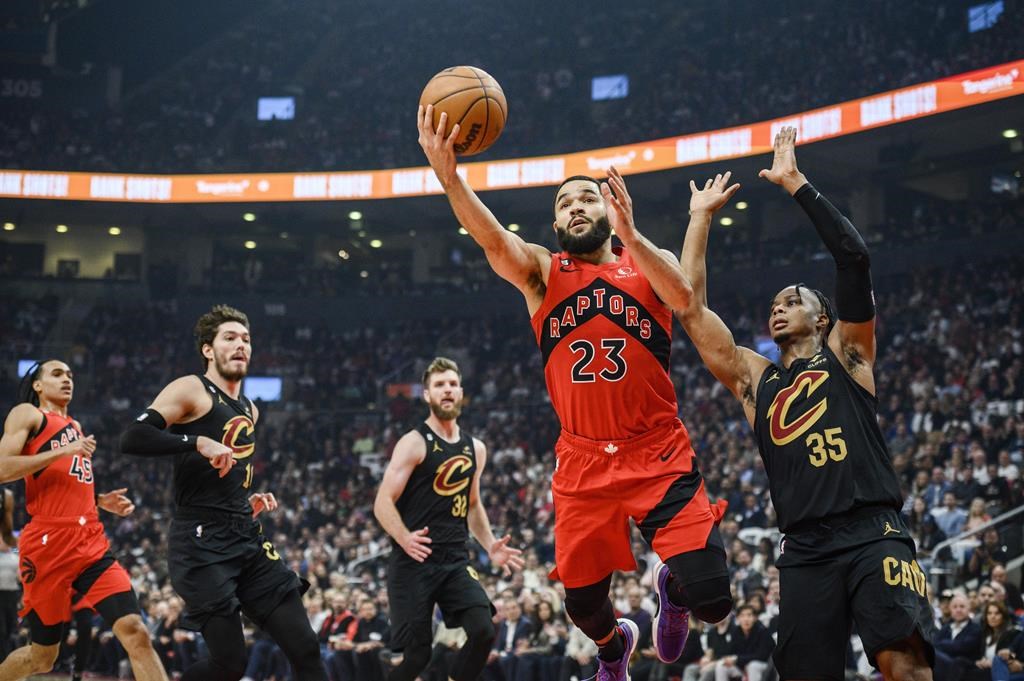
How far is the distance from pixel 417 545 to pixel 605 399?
2.10 metres

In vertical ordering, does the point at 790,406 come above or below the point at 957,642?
above

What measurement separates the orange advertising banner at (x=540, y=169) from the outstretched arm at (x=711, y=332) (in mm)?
17315

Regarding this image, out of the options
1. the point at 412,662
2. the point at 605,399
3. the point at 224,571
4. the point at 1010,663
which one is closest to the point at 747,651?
the point at 1010,663

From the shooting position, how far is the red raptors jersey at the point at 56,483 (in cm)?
692

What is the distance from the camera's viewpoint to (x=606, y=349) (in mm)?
5039

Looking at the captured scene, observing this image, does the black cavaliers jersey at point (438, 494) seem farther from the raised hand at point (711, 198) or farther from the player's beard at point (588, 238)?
the raised hand at point (711, 198)

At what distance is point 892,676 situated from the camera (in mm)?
4234

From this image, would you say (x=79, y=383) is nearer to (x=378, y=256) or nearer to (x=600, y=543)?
(x=378, y=256)

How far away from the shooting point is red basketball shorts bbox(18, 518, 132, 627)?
6773 mm

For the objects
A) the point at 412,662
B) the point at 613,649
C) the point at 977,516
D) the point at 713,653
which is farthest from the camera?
the point at 977,516

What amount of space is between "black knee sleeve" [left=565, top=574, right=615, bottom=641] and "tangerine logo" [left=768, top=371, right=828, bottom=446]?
119 cm

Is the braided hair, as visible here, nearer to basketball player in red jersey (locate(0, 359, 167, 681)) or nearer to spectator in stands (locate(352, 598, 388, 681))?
basketball player in red jersey (locate(0, 359, 167, 681))

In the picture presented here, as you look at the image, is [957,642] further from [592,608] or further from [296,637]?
[296,637]

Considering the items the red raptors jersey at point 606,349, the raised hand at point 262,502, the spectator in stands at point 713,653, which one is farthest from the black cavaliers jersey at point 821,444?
the spectator in stands at point 713,653
